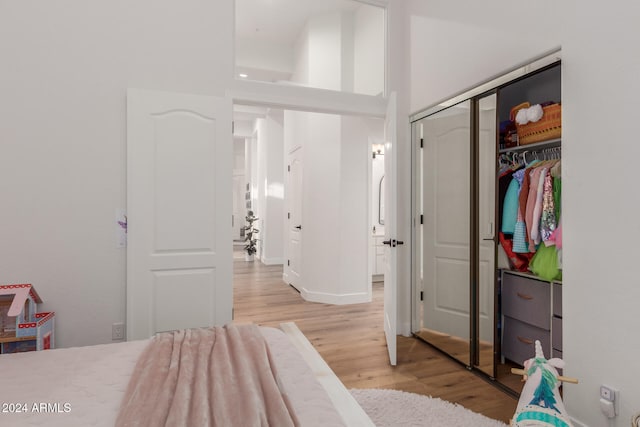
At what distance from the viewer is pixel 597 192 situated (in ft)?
5.78

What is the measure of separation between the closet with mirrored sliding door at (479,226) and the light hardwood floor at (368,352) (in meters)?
0.20

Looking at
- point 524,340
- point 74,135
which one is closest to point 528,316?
point 524,340

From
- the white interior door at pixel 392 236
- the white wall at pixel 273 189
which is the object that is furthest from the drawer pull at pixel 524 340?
the white wall at pixel 273 189

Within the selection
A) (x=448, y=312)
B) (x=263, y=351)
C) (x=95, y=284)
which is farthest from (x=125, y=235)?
(x=448, y=312)

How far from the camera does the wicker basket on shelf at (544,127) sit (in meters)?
2.20

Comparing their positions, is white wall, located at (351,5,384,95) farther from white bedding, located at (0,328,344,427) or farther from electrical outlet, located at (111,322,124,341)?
electrical outlet, located at (111,322,124,341)

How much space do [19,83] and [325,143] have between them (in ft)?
10.1

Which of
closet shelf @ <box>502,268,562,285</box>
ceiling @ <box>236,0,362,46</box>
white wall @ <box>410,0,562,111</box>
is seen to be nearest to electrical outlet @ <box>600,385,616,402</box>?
closet shelf @ <box>502,268,562,285</box>

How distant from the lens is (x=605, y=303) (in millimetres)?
1719

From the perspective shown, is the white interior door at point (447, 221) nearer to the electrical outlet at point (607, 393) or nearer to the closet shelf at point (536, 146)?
the closet shelf at point (536, 146)

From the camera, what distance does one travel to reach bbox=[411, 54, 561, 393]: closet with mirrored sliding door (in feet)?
7.93

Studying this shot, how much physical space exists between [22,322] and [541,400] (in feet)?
9.18

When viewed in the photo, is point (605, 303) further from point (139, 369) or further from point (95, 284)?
point (95, 284)

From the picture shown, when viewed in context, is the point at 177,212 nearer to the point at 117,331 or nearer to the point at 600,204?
the point at 117,331
